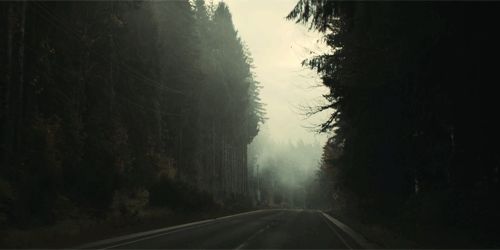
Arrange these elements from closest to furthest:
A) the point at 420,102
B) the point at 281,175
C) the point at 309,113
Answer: the point at 420,102, the point at 309,113, the point at 281,175

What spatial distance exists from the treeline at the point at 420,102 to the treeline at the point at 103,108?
39.3ft

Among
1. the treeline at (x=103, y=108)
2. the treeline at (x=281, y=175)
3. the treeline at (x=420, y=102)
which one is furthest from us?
the treeline at (x=281, y=175)

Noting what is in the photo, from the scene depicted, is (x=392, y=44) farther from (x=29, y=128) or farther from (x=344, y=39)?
(x=29, y=128)

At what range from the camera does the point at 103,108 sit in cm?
3606

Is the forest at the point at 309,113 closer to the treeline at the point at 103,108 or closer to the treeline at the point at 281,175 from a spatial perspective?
the treeline at the point at 103,108

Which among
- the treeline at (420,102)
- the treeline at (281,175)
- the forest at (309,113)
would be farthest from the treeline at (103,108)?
the treeline at (281,175)

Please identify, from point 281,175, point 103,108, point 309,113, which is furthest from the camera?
point 281,175

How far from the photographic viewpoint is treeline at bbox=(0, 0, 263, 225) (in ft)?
69.8

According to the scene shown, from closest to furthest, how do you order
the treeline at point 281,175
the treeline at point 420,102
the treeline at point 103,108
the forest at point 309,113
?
the treeline at point 420,102
the forest at point 309,113
the treeline at point 103,108
the treeline at point 281,175

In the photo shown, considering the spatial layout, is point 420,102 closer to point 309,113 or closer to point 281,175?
point 309,113

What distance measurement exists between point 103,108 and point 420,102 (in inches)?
999

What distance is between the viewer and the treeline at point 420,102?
10992 millimetres

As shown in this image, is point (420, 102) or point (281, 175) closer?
point (420, 102)

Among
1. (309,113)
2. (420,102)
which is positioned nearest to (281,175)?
(309,113)
